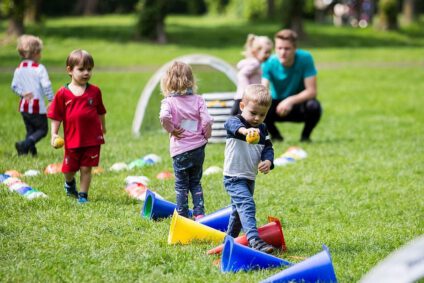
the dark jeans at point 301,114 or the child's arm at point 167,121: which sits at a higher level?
the child's arm at point 167,121

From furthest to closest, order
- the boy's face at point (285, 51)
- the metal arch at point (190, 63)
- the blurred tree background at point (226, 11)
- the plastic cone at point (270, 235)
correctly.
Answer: the blurred tree background at point (226, 11) < the metal arch at point (190, 63) < the boy's face at point (285, 51) < the plastic cone at point (270, 235)

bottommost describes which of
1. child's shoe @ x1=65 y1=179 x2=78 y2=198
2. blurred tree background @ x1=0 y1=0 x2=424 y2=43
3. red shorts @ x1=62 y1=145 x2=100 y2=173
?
blurred tree background @ x1=0 y1=0 x2=424 y2=43

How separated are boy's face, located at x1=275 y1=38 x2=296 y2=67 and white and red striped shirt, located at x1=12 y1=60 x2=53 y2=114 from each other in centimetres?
307

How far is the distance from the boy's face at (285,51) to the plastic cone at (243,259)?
5446 millimetres

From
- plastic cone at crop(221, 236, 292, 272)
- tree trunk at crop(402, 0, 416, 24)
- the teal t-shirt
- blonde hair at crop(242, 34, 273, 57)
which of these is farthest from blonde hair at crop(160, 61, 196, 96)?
tree trunk at crop(402, 0, 416, 24)

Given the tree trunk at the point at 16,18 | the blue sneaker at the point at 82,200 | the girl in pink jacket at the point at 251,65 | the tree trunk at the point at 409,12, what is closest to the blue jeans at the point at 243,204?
the blue sneaker at the point at 82,200

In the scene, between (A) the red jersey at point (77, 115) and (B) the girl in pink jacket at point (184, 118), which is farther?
(A) the red jersey at point (77, 115)

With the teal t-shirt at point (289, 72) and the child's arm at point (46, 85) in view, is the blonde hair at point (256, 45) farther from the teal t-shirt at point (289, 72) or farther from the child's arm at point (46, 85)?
the child's arm at point (46, 85)

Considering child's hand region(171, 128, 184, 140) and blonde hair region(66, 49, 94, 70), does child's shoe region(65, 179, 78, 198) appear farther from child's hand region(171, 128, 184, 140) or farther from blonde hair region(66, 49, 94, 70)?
child's hand region(171, 128, 184, 140)

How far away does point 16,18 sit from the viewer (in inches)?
986

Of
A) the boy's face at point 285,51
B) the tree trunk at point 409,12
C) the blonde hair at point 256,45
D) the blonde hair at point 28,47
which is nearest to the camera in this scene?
the blonde hair at point 28,47

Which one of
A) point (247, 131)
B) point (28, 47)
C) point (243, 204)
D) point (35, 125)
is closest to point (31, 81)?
point (28, 47)

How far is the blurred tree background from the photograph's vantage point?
89.5 feet

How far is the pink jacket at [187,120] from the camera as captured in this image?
18.9 ft
